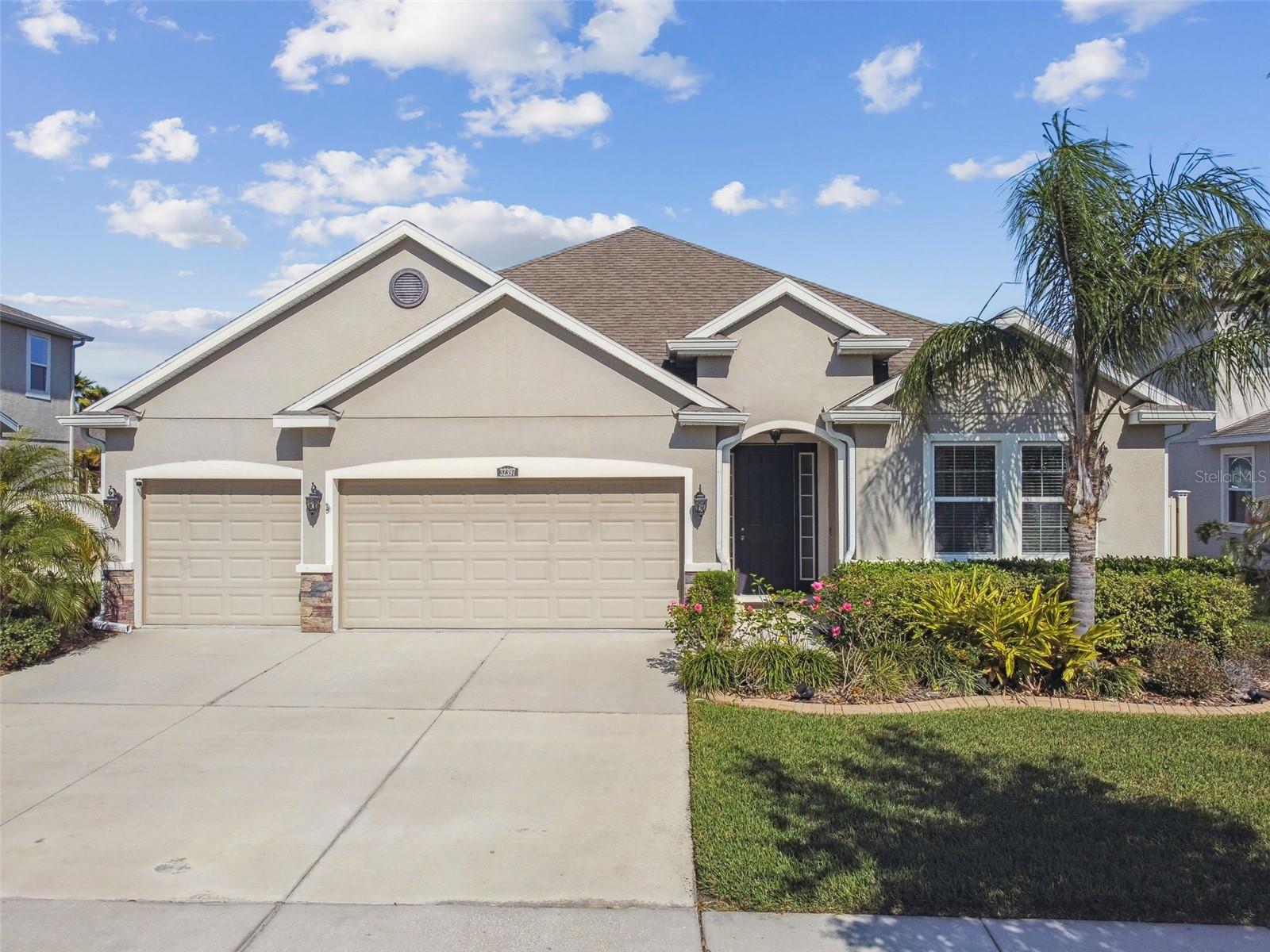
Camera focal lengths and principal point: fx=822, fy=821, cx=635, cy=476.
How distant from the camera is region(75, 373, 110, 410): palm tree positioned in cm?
2477

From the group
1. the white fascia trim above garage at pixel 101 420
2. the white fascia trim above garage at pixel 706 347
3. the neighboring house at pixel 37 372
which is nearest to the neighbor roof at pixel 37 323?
the neighboring house at pixel 37 372

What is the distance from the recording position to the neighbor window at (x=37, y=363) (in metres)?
21.3

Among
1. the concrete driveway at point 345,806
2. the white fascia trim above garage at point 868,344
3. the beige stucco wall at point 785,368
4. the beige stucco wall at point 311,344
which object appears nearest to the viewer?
the concrete driveway at point 345,806

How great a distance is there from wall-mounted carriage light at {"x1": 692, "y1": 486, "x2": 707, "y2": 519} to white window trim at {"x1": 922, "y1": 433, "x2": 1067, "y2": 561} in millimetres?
3404

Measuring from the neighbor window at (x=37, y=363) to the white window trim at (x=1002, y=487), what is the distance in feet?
72.4

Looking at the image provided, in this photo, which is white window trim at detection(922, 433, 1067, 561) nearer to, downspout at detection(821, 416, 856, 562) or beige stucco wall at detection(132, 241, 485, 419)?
downspout at detection(821, 416, 856, 562)

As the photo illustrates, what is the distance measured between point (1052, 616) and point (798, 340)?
563 centimetres

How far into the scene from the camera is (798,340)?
12.5m

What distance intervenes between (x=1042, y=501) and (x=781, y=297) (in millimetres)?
4945

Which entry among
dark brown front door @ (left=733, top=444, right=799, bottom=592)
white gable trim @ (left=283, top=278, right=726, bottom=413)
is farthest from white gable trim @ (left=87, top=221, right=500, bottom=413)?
dark brown front door @ (left=733, top=444, right=799, bottom=592)

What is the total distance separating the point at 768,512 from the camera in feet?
45.2

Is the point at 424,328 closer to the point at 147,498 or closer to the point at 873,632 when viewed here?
the point at 147,498

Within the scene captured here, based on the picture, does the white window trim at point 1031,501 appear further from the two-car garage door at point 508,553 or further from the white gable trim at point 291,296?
the white gable trim at point 291,296

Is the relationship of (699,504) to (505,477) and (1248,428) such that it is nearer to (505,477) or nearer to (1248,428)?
(505,477)
